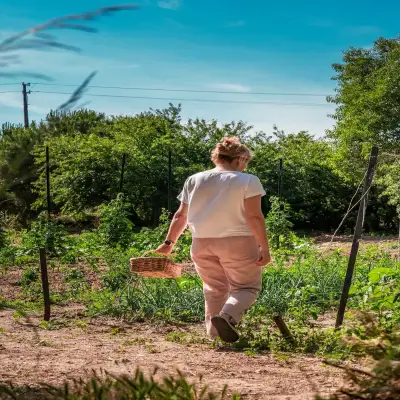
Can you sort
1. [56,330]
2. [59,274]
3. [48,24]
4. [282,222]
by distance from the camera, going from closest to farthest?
[48,24] < [56,330] < [59,274] < [282,222]

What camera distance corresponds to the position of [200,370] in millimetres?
4070

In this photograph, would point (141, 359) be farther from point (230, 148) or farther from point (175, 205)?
point (175, 205)

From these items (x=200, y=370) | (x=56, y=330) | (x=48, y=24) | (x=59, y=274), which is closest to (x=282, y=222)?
(x=59, y=274)

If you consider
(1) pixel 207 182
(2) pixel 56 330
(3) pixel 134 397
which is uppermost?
(1) pixel 207 182

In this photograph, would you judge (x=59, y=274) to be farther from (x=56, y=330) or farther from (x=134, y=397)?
(x=134, y=397)

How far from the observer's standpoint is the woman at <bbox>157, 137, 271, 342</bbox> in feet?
16.4

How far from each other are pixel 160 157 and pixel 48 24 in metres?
20.2

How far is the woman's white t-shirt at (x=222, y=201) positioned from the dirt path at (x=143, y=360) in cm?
81

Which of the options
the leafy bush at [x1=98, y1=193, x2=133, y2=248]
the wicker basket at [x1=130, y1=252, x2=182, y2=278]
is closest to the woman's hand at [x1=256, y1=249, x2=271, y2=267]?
the wicker basket at [x1=130, y1=252, x2=182, y2=278]

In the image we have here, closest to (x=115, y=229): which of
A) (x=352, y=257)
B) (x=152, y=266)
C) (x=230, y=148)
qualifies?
(x=152, y=266)

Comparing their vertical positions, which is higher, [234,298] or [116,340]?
[234,298]

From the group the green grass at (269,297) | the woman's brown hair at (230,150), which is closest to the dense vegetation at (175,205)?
the green grass at (269,297)

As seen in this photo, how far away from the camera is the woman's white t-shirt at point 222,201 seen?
16.4 ft

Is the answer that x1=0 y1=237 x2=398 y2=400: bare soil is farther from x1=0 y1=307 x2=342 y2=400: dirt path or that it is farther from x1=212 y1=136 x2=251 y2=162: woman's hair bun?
x1=212 y1=136 x2=251 y2=162: woman's hair bun
